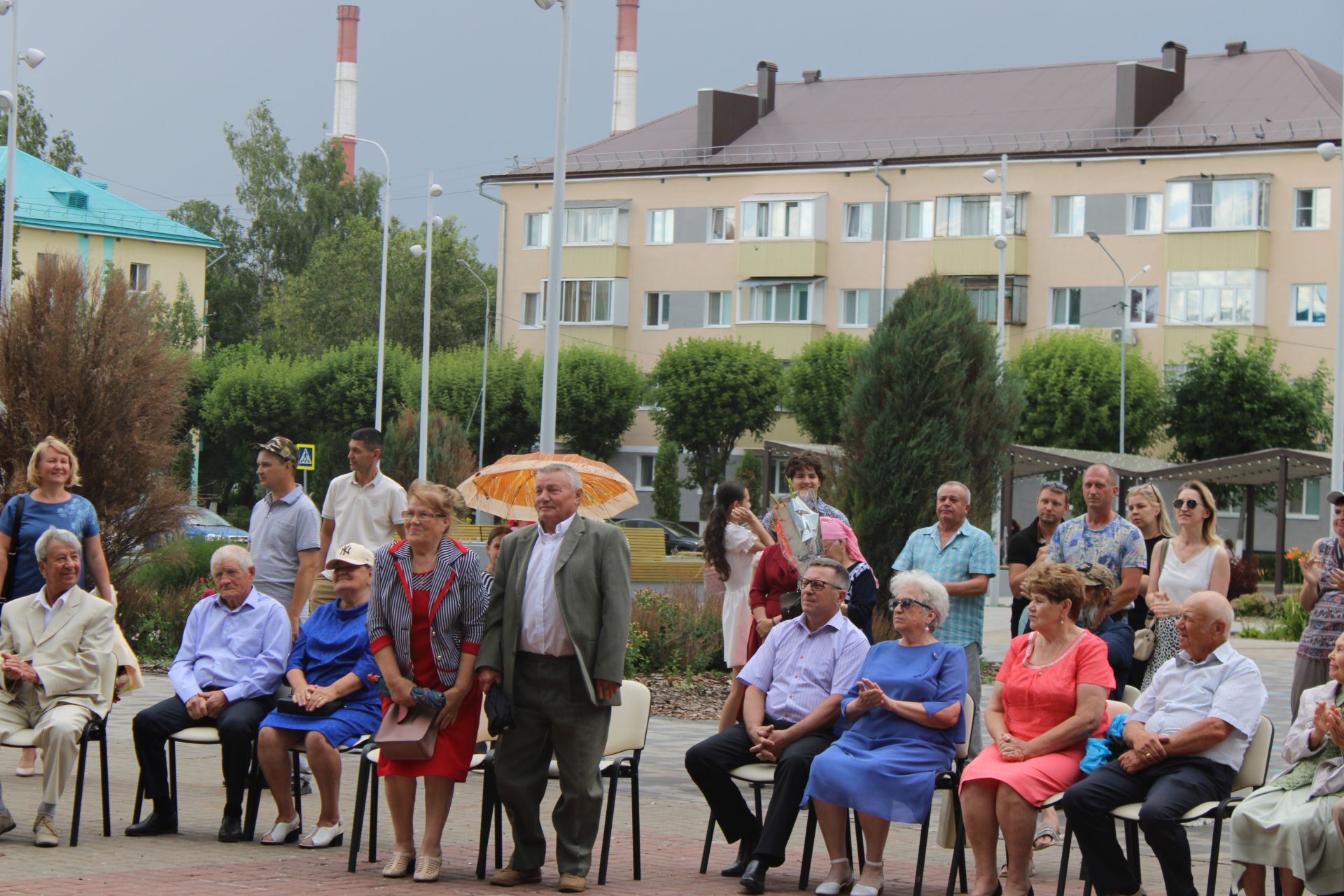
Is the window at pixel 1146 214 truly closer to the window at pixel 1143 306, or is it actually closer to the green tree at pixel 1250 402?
the window at pixel 1143 306

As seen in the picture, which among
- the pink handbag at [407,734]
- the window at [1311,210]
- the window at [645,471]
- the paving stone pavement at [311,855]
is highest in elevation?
the window at [1311,210]

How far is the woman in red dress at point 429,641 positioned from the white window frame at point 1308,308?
4731cm

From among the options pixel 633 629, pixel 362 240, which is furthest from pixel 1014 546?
pixel 362 240

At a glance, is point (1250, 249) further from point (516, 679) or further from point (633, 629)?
point (516, 679)

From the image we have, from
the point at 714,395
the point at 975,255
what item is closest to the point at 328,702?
the point at 714,395

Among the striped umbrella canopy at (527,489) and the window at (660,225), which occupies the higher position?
the window at (660,225)

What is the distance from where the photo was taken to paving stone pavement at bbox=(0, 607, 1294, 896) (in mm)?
7500

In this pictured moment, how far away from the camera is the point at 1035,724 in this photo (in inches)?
306

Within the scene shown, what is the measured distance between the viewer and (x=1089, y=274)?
5469 centimetres

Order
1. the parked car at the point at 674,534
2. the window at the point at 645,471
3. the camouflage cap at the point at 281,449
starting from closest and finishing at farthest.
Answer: the camouflage cap at the point at 281,449, the parked car at the point at 674,534, the window at the point at 645,471

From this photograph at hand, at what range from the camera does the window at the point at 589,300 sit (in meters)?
→ 62.4

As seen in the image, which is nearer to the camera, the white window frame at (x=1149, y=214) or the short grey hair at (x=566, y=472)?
the short grey hair at (x=566, y=472)

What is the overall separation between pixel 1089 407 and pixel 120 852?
45519 millimetres

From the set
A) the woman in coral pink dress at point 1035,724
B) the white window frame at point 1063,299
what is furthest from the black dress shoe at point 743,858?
the white window frame at point 1063,299
